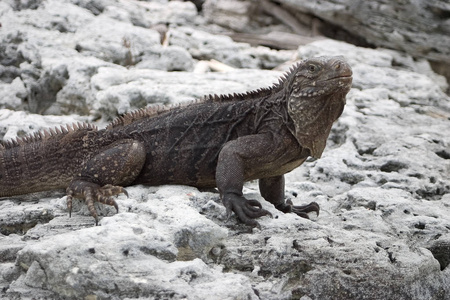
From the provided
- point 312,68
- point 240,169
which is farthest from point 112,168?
point 312,68

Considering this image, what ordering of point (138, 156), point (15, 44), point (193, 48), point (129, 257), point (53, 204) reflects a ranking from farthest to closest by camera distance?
point (193, 48), point (15, 44), point (138, 156), point (53, 204), point (129, 257)

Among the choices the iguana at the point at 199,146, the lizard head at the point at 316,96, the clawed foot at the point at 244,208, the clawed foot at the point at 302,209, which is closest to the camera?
the clawed foot at the point at 244,208

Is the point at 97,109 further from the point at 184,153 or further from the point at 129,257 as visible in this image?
the point at 129,257

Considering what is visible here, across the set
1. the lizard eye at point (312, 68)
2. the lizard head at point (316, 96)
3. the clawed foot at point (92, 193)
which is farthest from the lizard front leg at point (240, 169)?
the clawed foot at point (92, 193)

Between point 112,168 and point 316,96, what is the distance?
1515 mm

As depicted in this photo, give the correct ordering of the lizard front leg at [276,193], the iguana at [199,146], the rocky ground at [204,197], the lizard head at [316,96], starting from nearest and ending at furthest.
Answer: the rocky ground at [204,197], the lizard head at [316,96], the iguana at [199,146], the lizard front leg at [276,193]

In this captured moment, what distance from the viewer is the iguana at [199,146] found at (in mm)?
3756

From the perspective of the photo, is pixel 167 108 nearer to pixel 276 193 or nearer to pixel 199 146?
pixel 199 146

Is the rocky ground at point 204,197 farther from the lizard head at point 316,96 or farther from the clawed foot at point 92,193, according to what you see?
the lizard head at point 316,96

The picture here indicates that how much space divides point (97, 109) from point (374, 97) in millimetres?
3140

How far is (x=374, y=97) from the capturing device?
641 cm

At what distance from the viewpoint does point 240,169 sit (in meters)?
3.73

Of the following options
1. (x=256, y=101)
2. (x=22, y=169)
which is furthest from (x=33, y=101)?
(x=256, y=101)

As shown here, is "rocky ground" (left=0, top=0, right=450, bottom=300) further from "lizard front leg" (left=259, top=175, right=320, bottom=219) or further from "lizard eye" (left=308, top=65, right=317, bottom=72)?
"lizard eye" (left=308, top=65, right=317, bottom=72)
